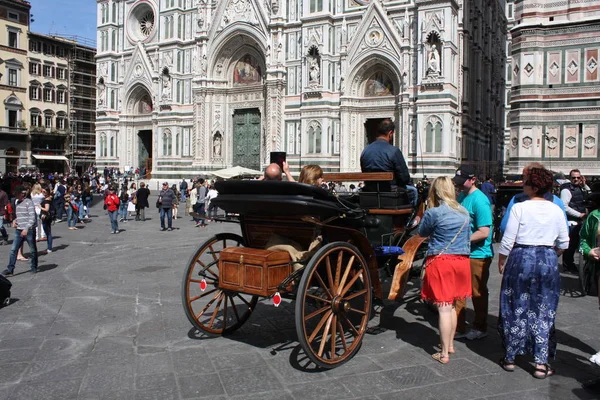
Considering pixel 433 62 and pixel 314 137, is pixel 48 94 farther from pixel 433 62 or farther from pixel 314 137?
pixel 433 62

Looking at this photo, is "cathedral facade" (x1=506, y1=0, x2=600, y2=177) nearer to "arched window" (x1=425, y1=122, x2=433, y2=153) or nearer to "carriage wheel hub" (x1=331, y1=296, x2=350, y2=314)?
"arched window" (x1=425, y1=122, x2=433, y2=153)

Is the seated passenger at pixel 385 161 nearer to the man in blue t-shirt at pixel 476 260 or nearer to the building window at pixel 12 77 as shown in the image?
the man in blue t-shirt at pixel 476 260

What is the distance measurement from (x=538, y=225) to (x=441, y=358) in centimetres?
161

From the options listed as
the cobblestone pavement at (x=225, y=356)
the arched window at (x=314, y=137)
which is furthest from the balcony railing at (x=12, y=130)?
the cobblestone pavement at (x=225, y=356)

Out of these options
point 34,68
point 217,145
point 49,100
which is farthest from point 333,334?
point 49,100

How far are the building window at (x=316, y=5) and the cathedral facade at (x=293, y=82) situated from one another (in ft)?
0.25

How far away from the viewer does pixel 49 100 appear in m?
54.7

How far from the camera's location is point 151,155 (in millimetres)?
39375

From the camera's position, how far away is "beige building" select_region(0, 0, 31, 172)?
49.5 m

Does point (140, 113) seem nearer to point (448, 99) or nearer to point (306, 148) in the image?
point (306, 148)

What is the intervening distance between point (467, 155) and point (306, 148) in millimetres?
9446

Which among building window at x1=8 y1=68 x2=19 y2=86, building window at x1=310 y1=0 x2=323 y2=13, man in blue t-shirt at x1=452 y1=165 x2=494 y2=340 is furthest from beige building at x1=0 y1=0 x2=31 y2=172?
man in blue t-shirt at x1=452 y1=165 x2=494 y2=340

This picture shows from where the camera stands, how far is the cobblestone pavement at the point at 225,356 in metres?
4.35

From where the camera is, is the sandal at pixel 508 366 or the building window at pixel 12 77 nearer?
the sandal at pixel 508 366
